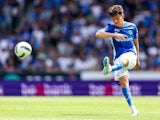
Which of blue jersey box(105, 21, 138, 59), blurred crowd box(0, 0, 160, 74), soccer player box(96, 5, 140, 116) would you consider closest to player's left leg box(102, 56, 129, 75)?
soccer player box(96, 5, 140, 116)

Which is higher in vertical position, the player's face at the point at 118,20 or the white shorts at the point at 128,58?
the player's face at the point at 118,20

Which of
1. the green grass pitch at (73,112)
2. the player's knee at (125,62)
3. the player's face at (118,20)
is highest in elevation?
the player's face at (118,20)

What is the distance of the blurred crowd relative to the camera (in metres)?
21.5

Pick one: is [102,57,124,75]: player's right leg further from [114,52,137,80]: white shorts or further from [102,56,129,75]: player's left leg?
[114,52,137,80]: white shorts

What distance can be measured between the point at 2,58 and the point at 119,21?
1097cm

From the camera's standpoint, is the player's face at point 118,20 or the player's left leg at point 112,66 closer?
the player's left leg at point 112,66

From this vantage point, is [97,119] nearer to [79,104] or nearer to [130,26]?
[130,26]

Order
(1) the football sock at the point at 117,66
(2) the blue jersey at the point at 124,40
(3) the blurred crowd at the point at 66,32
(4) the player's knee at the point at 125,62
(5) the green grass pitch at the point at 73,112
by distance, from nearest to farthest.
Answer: (5) the green grass pitch at the point at 73,112 < (1) the football sock at the point at 117,66 < (4) the player's knee at the point at 125,62 < (2) the blue jersey at the point at 124,40 < (3) the blurred crowd at the point at 66,32

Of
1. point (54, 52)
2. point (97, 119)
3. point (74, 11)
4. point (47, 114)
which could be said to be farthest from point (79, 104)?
point (74, 11)

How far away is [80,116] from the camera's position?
1142 cm

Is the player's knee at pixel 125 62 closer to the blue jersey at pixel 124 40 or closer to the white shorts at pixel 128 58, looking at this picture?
the white shorts at pixel 128 58

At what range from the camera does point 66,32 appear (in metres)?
22.8

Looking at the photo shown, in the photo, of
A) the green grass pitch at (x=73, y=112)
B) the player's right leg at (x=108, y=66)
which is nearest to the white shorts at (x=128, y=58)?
the player's right leg at (x=108, y=66)

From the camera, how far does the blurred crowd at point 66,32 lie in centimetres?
2152
